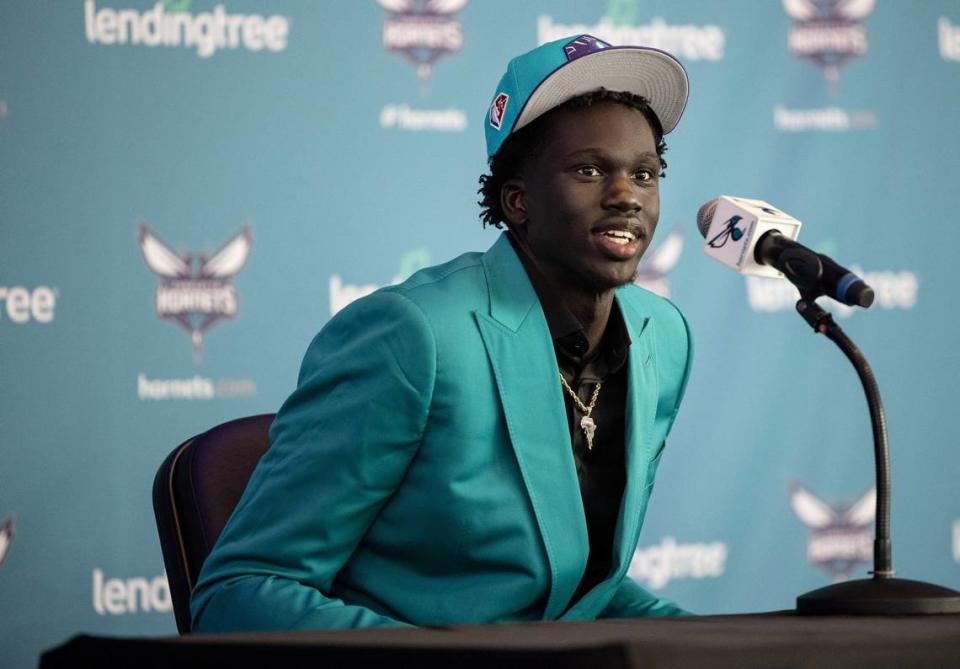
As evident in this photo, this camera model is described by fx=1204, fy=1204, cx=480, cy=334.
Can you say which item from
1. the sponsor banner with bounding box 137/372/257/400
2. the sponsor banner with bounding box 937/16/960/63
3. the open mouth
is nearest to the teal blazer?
the open mouth

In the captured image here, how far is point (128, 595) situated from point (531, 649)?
2299mm

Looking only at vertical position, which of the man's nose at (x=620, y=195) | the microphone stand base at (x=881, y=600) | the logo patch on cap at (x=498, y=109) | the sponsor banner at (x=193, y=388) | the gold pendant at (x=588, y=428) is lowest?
the microphone stand base at (x=881, y=600)

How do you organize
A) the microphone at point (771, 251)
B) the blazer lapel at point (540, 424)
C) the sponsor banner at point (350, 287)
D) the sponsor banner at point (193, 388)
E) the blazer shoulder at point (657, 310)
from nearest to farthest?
1. the microphone at point (771, 251)
2. the blazer lapel at point (540, 424)
3. the blazer shoulder at point (657, 310)
4. the sponsor banner at point (193, 388)
5. the sponsor banner at point (350, 287)

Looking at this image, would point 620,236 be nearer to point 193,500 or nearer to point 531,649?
point 193,500

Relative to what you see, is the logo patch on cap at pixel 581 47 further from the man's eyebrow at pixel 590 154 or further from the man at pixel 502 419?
the man's eyebrow at pixel 590 154

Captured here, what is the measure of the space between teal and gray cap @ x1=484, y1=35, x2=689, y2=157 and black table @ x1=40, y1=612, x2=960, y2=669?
0.87 meters

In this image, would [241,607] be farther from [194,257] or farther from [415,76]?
[415,76]

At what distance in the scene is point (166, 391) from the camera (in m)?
2.91

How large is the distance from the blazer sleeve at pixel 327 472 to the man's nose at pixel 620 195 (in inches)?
11.9

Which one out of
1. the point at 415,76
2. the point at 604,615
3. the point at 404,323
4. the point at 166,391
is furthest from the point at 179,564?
the point at 415,76

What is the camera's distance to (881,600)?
1.15 meters

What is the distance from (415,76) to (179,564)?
185 centimetres

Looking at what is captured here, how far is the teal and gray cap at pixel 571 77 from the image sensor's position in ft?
5.20

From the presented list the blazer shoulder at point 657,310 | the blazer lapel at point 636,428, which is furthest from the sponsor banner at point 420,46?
the blazer lapel at point 636,428
